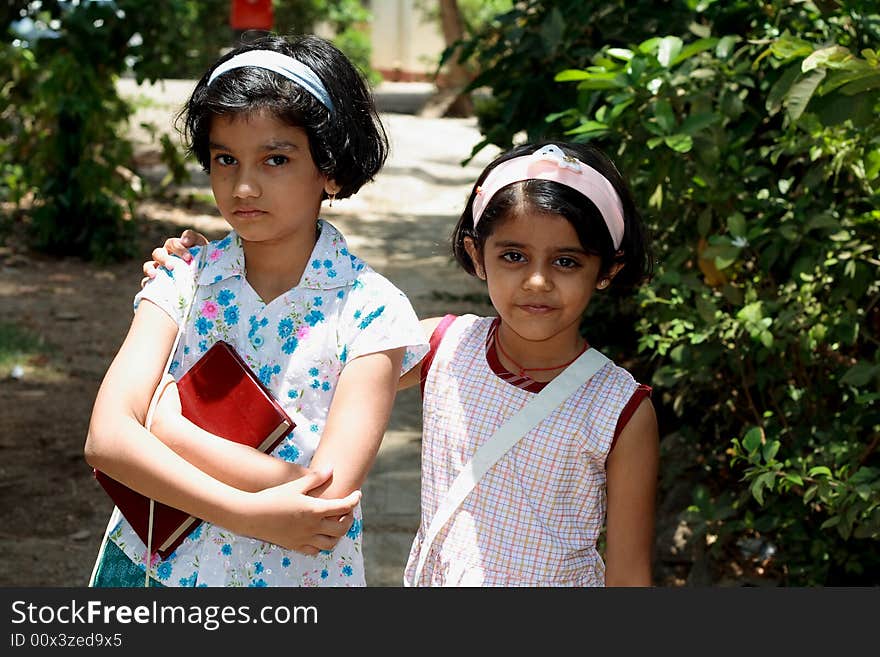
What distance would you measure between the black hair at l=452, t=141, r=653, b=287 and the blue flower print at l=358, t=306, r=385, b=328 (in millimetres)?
258

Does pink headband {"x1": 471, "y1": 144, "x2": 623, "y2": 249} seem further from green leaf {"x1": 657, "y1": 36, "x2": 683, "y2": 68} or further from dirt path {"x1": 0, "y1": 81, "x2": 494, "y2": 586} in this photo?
green leaf {"x1": 657, "y1": 36, "x2": 683, "y2": 68}

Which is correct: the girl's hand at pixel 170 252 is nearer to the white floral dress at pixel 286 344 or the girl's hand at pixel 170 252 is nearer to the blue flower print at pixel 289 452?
the white floral dress at pixel 286 344

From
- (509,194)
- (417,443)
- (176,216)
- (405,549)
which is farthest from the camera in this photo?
(176,216)

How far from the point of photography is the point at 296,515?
1.75m

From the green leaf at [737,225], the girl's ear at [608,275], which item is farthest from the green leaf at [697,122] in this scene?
the girl's ear at [608,275]

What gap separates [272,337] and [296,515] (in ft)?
1.05

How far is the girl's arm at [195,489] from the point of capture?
1.75 metres

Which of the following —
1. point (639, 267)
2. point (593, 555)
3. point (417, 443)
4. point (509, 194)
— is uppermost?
point (509, 194)

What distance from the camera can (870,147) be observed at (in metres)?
2.70

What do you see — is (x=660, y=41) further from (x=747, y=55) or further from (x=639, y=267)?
(x=639, y=267)

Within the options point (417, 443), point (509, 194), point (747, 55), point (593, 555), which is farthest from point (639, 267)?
point (417, 443)

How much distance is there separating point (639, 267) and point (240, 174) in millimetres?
684

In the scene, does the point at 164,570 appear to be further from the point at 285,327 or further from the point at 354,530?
the point at 285,327

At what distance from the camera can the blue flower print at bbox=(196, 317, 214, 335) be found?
198 cm
